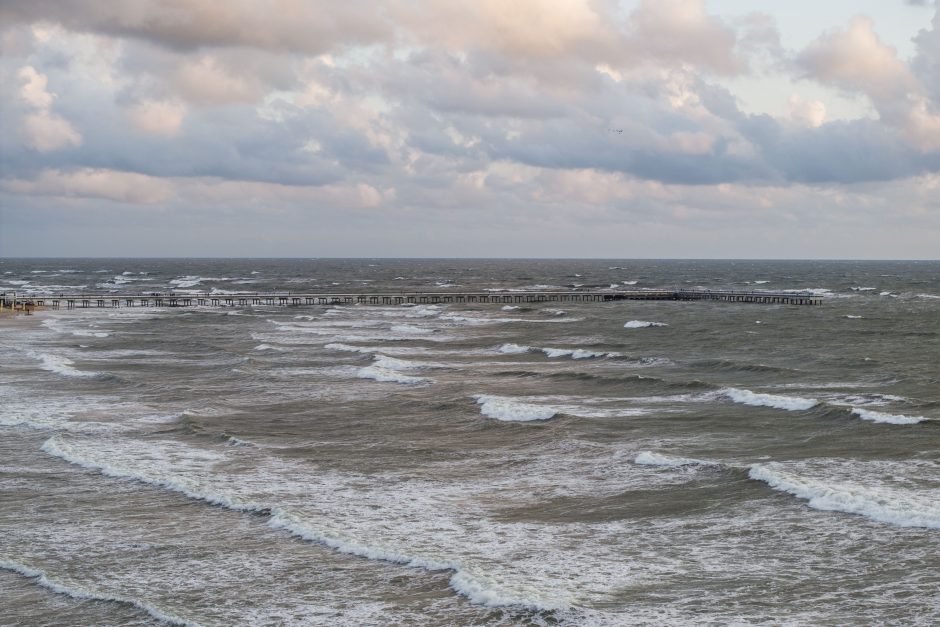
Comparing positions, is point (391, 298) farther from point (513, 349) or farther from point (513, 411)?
point (513, 411)

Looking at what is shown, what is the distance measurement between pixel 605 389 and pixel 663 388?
2.49 m

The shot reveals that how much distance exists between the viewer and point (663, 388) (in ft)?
141

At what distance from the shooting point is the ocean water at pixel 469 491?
17438mm

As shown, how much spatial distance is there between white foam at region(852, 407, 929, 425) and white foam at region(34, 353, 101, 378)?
33490 mm

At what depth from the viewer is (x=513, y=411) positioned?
119 ft

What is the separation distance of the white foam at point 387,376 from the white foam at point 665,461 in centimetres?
1876

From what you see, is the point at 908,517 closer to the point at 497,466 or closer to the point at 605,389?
the point at 497,466

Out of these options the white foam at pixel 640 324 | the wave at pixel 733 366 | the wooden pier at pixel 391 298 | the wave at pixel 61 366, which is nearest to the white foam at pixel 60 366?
the wave at pixel 61 366

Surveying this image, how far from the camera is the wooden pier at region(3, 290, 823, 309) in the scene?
104688 millimetres

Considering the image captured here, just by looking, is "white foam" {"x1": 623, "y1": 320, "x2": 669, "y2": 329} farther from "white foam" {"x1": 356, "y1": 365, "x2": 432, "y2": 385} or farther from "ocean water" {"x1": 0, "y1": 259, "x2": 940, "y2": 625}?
"white foam" {"x1": 356, "y1": 365, "x2": 432, "y2": 385}

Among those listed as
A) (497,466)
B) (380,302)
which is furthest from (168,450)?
(380,302)

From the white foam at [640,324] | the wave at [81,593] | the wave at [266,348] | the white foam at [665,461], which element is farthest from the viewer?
the white foam at [640,324]

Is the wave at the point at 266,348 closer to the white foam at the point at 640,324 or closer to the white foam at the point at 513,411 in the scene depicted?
the white foam at the point at 513,411

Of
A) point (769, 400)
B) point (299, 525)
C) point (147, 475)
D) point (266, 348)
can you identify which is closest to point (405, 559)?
point (299, 525)
